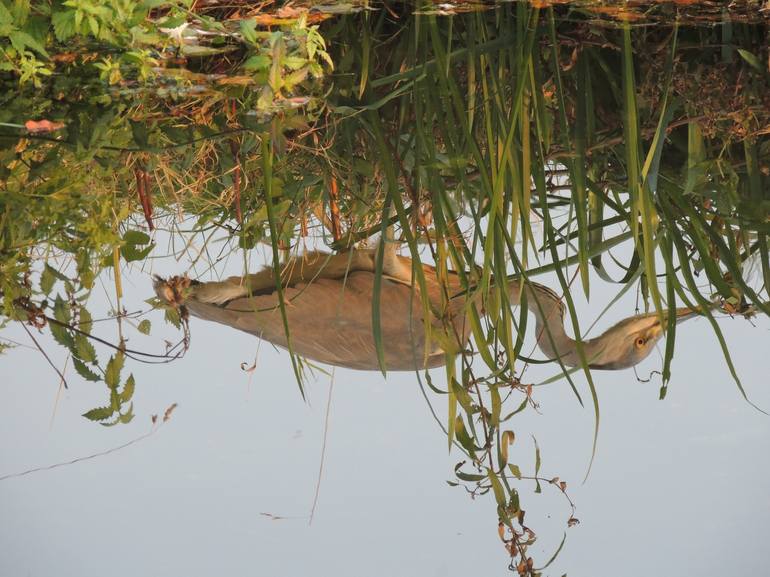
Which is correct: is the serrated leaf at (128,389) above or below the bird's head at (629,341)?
above

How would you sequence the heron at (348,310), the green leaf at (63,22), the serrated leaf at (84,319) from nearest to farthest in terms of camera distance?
the green leaf at (63,22), the serrated leaf at (84,319), the heron at (348,310)

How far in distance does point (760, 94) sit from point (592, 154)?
0.46ft

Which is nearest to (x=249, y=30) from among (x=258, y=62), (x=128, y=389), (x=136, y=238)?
(x=258, y=62)

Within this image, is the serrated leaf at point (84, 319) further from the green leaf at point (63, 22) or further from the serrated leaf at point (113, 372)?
the green leaf at point (63, 22)

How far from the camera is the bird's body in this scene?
0.97m

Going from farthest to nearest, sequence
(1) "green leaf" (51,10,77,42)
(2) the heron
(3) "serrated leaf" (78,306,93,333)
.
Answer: (2) the heron < (3) "serrated leaf" (78,306,93,333) < (1) "green leaf" (51,10,77,42)

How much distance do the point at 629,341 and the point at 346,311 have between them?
278 millimetres

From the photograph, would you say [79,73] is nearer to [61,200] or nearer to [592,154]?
[61,200]

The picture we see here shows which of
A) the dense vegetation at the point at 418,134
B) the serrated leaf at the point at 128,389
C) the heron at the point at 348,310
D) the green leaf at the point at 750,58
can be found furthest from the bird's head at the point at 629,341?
the serrated leaf at the point at 128,389

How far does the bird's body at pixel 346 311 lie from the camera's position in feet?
3.19

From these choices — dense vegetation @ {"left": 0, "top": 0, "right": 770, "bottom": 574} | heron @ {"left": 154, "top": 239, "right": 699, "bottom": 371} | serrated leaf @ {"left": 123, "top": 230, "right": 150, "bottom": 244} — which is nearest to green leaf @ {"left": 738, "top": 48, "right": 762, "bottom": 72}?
dense vegetation @ {"left": 0, "top": 0, "right": 770, "bottom": 574}

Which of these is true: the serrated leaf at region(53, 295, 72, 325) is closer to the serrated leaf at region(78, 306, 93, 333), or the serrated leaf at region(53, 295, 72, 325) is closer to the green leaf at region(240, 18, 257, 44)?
the serrated leaf at region(78, 306, 93, 333)

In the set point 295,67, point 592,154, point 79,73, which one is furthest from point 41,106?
point 592,154

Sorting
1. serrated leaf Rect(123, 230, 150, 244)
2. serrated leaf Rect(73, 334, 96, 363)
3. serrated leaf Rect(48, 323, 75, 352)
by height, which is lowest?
serrated leaf Rect(73, 334, 96, 363)
